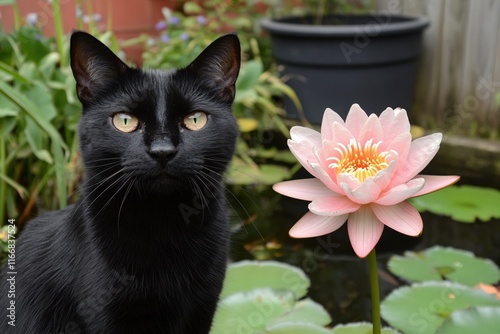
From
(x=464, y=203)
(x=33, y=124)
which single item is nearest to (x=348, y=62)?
(x=464, y=203)

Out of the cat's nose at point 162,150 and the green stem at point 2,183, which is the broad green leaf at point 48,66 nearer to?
the green stem at point 2,183

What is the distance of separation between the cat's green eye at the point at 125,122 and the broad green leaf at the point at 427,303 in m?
0.87

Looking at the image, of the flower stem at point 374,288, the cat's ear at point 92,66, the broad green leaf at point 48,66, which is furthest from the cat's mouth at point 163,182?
the broad green leaf at point 48,66

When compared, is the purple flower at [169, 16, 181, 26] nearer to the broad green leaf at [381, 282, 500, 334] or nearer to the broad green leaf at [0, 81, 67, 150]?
the broad green leaf at [0, 81, 67, 150]

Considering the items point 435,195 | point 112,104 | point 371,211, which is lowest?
point 435,195

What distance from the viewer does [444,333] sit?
1309 mm

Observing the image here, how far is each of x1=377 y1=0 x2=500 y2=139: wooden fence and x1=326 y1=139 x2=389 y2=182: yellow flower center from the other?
209 centimetres

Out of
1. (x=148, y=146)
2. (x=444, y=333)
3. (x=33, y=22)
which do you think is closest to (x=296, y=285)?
(x=444, y=333)

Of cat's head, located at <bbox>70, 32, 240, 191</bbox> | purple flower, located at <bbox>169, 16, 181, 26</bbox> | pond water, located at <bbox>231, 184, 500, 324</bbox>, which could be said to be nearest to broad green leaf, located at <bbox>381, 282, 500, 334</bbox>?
pond water, located at <bbox>231, 184, 500, 324</bbox>

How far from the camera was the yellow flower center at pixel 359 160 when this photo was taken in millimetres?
815

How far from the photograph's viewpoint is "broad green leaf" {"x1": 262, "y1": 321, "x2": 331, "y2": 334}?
1353 mm

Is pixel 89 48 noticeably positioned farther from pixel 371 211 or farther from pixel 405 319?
pixel 405 319

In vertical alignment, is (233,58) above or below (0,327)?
above

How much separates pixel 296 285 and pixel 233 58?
815 mm
